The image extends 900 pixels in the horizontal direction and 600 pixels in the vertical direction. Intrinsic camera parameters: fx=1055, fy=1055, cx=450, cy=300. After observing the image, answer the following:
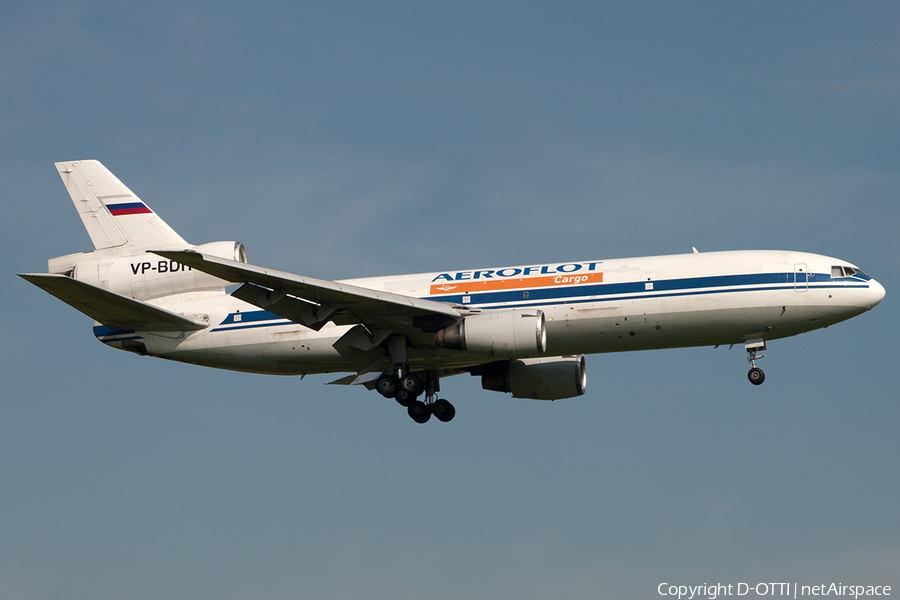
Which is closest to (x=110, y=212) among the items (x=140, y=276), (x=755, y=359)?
(x=140, y=276)

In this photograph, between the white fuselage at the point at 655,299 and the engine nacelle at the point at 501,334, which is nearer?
the engine nacelle at the point at 501,334

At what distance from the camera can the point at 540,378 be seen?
4159 cm

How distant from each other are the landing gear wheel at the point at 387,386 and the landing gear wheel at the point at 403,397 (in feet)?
0.54

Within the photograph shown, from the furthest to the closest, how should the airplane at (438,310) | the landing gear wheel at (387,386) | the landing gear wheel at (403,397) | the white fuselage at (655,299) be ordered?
the landing gear wheel at (387,386), the landing gear wheel at (403,397), the white fuselage at (655,299), the airplane at (438,310)

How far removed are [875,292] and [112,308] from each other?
26.7 m

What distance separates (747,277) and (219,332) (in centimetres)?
1906

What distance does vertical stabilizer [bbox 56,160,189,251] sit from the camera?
42.0m

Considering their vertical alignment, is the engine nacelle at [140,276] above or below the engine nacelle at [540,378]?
above

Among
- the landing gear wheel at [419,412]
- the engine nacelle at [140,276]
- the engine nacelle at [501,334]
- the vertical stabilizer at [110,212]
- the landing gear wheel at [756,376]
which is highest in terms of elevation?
the vertical stabilizer at [110,212]

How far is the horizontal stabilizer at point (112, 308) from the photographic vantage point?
35.2 meters

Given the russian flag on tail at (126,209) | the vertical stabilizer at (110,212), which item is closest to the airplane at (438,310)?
the vertical stabilizer at (110,212)

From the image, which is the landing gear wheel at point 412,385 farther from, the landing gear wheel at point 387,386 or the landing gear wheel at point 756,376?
the landing gear wheel at point 756,376

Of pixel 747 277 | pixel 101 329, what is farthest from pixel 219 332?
pixel 747 277

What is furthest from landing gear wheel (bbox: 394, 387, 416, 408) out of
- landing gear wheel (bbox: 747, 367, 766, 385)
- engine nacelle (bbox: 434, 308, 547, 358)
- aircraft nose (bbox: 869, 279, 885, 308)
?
aircraft nose (bbox: 869, 279, 885, 308)
